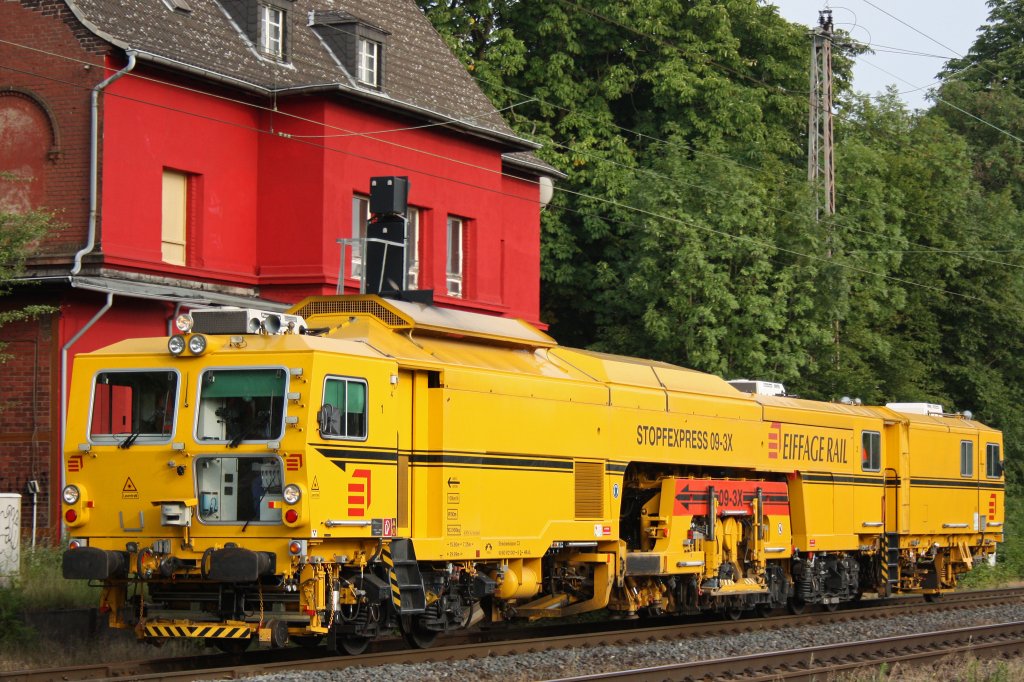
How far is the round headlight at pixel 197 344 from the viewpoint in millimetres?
13922

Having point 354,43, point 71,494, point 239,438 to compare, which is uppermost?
Answer: point 354,43

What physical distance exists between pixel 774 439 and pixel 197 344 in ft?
34.7

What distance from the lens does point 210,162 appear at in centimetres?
2547

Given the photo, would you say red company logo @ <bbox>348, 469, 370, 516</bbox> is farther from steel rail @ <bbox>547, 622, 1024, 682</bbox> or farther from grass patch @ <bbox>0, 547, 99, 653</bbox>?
grass patch @ <bbox>0, 547, 99, 653</bbox>

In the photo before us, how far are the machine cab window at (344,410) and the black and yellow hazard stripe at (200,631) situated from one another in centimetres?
195

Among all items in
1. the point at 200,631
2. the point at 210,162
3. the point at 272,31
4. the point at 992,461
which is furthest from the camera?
the point at 992,461

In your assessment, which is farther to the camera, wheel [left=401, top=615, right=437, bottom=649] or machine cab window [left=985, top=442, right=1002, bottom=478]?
machine cab window [left=985, top=442, right=1002, bottom=478]

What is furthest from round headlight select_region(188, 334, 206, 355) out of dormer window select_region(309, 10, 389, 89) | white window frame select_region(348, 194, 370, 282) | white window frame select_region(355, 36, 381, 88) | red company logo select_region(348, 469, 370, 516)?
white window frame select_region(355, 36, 381, 88)

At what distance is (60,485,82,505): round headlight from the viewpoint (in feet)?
46.6

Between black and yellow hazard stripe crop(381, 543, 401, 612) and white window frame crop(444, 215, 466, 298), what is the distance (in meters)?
16.5

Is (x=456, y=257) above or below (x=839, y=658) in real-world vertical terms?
above

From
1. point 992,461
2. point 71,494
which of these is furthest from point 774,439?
point 71,494

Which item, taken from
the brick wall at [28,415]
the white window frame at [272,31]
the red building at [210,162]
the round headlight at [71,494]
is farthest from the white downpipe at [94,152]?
the round headlight at [71,494]

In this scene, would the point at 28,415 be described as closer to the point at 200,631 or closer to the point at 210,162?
the point at 210,162
